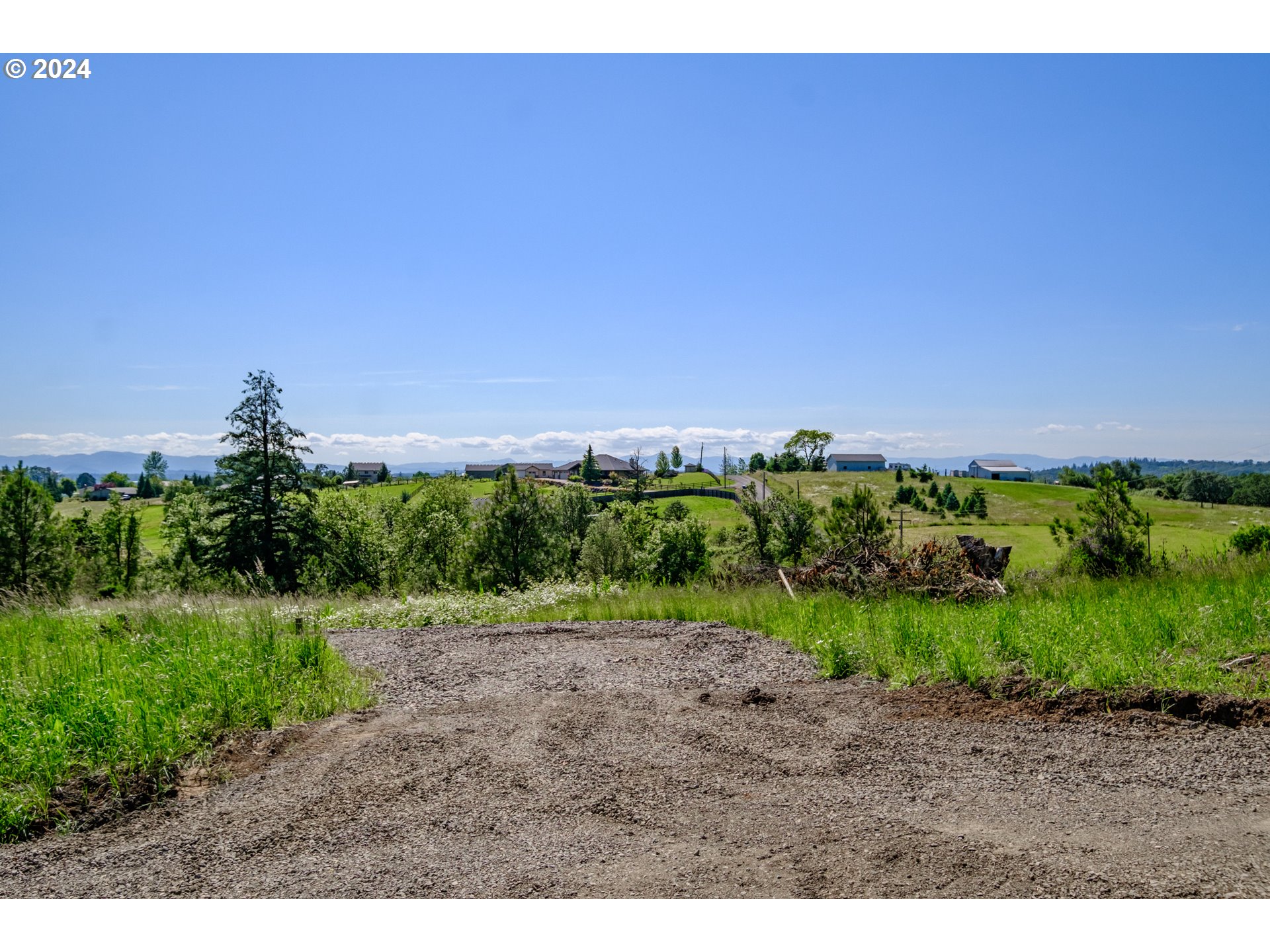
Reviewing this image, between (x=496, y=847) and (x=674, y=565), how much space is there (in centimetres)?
3603

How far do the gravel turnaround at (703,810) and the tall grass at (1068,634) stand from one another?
2.66ft

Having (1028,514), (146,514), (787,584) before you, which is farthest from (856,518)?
(146,514)

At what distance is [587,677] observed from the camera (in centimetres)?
778

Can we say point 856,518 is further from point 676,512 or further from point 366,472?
point 366,472

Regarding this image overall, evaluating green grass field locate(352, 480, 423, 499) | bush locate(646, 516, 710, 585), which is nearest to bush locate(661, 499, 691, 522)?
bush locate(646, 516, 710, 585)

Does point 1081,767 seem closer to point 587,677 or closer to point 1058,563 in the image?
point 587,677

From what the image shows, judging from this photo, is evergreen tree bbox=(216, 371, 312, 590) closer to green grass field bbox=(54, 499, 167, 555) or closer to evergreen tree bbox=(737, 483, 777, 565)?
evergreen tree bbox=(737, 483, 777, 565)

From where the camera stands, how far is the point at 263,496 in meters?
30.2

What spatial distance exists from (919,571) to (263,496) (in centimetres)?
2710

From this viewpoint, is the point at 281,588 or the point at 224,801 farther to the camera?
the point at 281,588

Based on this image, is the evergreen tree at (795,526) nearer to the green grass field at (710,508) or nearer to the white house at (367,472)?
the green grass field at (710,508)

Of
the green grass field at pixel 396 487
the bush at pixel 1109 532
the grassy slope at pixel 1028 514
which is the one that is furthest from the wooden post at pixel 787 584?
the green grass field at pixel 396 487

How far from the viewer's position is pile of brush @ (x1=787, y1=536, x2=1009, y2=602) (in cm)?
1173

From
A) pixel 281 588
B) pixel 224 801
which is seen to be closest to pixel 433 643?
pixel 224 801
